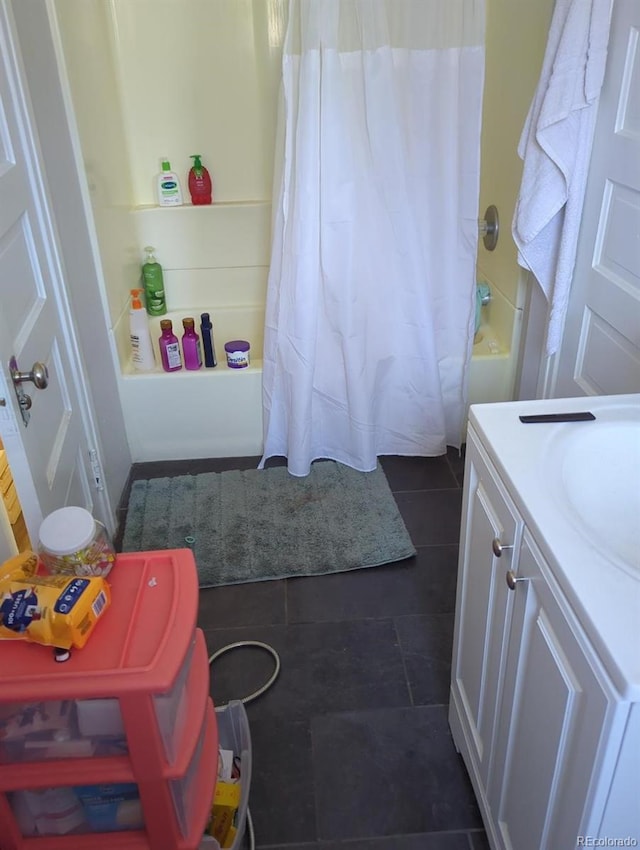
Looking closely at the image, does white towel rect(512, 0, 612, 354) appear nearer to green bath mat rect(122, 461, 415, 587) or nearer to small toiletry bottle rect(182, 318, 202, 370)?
green bath mat rect(122, 461, 415, 587)

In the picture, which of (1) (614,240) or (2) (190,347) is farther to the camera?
(2) (190,347)

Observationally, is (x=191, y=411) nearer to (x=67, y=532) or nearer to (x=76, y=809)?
(x=67, y=532)

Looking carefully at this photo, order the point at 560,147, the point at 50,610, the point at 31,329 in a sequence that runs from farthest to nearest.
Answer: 1. the point at 560,147
2. the point at 31,329
3. the point at 50,610

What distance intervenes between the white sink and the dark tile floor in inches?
29.6

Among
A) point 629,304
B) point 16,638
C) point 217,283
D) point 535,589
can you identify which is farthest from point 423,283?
point 16,638

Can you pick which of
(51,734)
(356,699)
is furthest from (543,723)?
(356,699)

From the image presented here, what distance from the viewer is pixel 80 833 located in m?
1.11

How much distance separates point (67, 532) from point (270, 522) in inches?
50.2

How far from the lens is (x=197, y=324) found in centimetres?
308

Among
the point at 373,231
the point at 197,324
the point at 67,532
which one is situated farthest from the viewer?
the point at 197,324

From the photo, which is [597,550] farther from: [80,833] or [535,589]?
[80,833]

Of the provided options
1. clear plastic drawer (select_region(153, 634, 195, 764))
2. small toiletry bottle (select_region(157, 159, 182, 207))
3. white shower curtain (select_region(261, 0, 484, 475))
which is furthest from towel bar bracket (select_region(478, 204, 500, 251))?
clear plastic drawer (select_region(153, 634, 195, 764))

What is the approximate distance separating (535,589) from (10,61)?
5.10ft

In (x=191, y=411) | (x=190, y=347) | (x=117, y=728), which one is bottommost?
(x=191, y=411)
